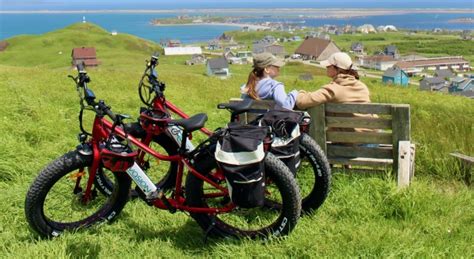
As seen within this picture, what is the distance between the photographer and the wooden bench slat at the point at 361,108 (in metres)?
5.18

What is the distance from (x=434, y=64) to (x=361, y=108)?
3744 inches

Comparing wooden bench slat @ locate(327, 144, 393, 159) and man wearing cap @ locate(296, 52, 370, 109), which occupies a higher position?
man wearing cap @ locate(296, 52, 370, 109)

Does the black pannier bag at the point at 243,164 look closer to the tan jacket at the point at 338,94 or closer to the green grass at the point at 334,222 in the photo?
the green grass at the point at 334,222

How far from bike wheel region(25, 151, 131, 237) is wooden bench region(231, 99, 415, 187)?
6.36ft

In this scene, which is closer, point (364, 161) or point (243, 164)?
point (243, 164)

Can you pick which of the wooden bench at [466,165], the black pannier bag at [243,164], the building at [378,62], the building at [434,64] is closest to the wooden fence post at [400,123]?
the wooden bench at [466,165]

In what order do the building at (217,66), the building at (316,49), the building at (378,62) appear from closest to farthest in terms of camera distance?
the building at (217,66) < the building at (378,62) < the building at (316,49)

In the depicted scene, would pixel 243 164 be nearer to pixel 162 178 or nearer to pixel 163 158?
pixel 163 158

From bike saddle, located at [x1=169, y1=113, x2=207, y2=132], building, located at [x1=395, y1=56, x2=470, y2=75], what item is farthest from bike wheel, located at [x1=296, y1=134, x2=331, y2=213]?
building, located at [x1=395, y1=56, x2=470, y2=75]

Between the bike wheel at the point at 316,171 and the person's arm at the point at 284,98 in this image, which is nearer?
the bike wheel at the point at 316,171

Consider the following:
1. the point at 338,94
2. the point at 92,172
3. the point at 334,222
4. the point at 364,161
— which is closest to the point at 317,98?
the point at 338,94

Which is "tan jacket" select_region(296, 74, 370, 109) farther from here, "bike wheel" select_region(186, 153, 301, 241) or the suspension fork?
the suspension fork

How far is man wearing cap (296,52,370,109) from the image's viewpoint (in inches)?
211

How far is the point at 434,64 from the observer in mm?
92312
